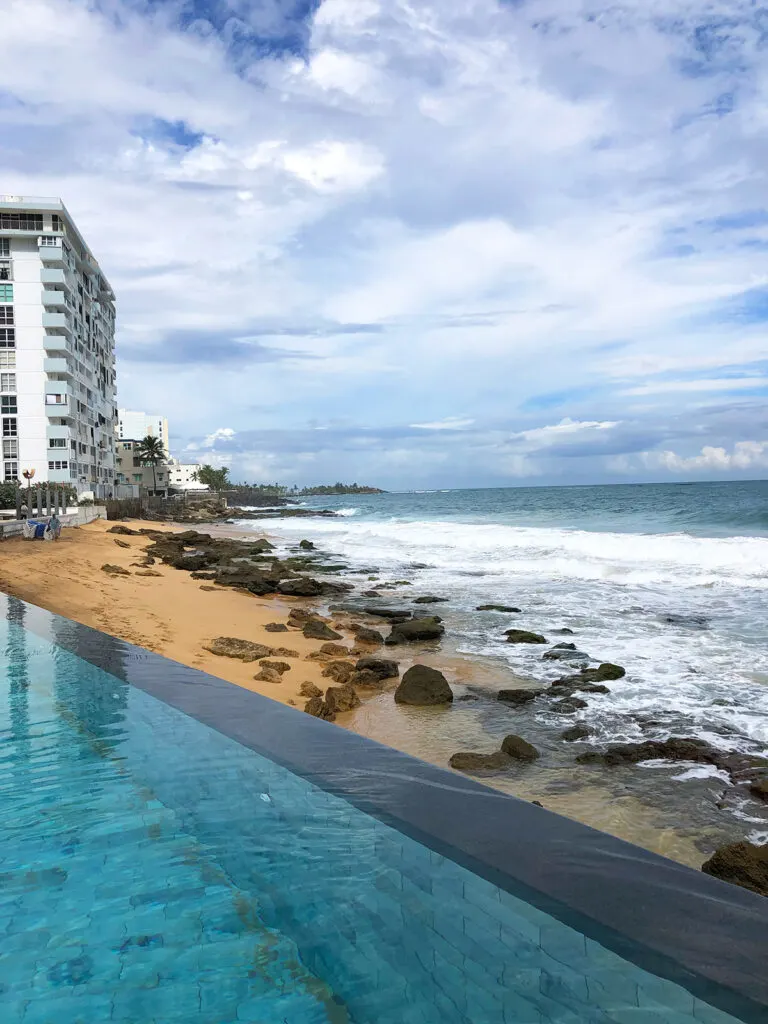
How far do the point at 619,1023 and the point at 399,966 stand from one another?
955mm

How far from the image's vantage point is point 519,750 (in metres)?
7.29

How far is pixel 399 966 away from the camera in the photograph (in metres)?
3.23

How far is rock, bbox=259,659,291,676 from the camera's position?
10.3m

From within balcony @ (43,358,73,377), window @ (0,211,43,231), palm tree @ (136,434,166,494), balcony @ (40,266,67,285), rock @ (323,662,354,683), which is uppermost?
window @ (0,211,43,231)

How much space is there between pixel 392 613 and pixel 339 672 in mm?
5310

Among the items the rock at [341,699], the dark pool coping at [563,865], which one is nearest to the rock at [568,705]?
the rock at [341,699]

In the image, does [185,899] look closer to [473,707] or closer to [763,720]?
[473,707]

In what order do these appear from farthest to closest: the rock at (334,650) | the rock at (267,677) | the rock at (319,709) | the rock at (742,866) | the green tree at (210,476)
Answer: the green tree at (210,476) < the rock at (334,650) < the rock at (267,677) < the rock at (319,709) < the rock at (742,866)

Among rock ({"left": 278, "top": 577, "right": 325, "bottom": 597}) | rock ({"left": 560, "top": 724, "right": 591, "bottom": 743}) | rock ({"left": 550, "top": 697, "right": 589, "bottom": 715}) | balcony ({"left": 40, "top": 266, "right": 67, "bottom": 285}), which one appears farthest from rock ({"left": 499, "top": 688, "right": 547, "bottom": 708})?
balcony ({"left": 40, "top": 266, "right": 67, "bottom": 285})

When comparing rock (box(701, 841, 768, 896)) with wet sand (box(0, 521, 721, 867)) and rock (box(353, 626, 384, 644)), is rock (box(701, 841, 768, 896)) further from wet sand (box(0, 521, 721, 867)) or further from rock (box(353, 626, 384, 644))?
rock (box(353, 626, 384, 644))

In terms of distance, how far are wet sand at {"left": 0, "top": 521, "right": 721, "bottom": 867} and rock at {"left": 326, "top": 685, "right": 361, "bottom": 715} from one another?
0.15 meters

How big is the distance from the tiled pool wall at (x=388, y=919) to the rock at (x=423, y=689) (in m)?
4.20

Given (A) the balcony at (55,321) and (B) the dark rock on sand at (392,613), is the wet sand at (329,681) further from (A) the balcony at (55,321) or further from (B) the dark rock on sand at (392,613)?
(A) the balcony at (55,321)

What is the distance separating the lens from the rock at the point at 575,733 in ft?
25.9
